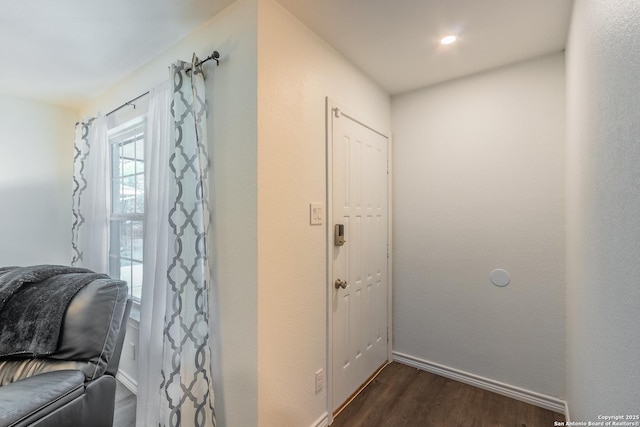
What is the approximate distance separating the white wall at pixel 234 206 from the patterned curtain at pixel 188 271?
6cm

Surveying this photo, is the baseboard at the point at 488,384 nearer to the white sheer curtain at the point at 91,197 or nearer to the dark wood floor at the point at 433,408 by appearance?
the dark wood floor at the point at 433,408

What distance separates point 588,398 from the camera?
1.11m

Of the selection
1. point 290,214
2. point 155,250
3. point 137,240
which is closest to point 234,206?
point 290,214

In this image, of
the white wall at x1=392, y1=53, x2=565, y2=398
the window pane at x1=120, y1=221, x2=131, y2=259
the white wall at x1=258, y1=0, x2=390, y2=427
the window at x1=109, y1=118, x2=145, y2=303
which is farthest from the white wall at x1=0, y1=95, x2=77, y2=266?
the white wall at x1=392, y1=53, x2=565, y2=398

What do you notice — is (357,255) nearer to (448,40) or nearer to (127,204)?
(448,40)

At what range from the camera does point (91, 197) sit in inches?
92.8

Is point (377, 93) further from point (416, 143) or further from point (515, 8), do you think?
point (515, 8)

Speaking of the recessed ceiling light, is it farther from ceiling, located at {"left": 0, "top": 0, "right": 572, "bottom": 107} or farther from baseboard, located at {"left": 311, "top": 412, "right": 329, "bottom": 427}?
baseboard, located at {"left": 311, "top": 412, "right": 329, "bottom": 427}

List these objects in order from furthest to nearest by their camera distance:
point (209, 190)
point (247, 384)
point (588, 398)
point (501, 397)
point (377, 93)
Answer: point (377, 93), point (501, 397), point (209, 190), point (247, 384), point (588, 398)

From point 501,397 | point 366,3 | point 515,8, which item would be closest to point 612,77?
point 515,8

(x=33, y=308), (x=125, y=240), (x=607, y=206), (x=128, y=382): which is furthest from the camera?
(x=125, y=240)

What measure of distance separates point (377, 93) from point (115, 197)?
241 cm

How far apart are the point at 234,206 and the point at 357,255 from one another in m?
1.03

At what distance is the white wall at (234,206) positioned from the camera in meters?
1.37
